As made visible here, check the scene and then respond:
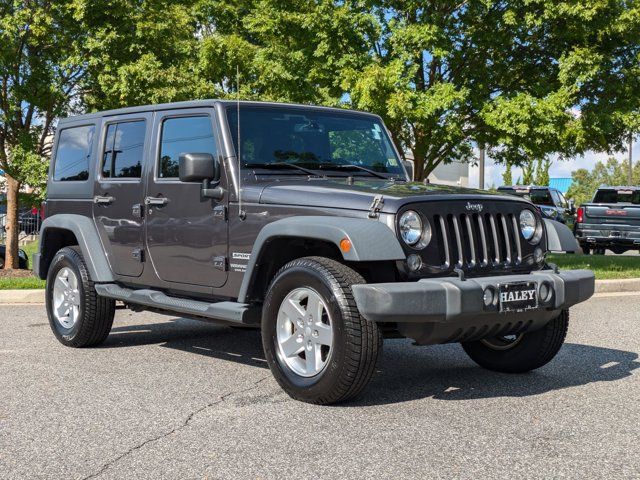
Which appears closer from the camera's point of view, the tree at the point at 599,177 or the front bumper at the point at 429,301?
the front bumper at the point at 429,301

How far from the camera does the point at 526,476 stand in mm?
3934

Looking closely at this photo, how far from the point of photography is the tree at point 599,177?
270 feet

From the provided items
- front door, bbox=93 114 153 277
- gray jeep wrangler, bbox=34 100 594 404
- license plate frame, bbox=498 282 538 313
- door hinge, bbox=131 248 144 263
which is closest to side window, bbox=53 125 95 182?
gray jeep wrangler, bbox=34 100 594 404

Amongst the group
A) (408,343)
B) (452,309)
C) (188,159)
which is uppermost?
(188,159)

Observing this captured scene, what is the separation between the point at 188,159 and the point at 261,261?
2.86 ft

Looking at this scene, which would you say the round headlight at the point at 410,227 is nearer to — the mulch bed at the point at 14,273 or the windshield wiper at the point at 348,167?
the windshield wiper at the point at 348,167

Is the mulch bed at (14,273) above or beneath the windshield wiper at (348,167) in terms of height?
beneath

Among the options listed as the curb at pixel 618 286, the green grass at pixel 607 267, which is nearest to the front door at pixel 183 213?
the curb at pixel 618 286

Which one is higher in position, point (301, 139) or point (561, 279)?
point (301, 139)

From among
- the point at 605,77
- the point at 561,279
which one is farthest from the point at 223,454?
the point at 605,77

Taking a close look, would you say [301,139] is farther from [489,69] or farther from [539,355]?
[489,69]

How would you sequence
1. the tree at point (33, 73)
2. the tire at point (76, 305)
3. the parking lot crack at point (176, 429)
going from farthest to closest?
the tree at point (33, 73) < the tire at point (76, 305) < the parking lot crack at point (176, 429)

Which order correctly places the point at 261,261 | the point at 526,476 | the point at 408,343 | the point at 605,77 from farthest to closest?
the point at 605,77 → the point at 408,343 → the point at 261,261 → the point at 526,476

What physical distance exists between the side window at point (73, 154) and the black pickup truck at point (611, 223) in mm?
16870
